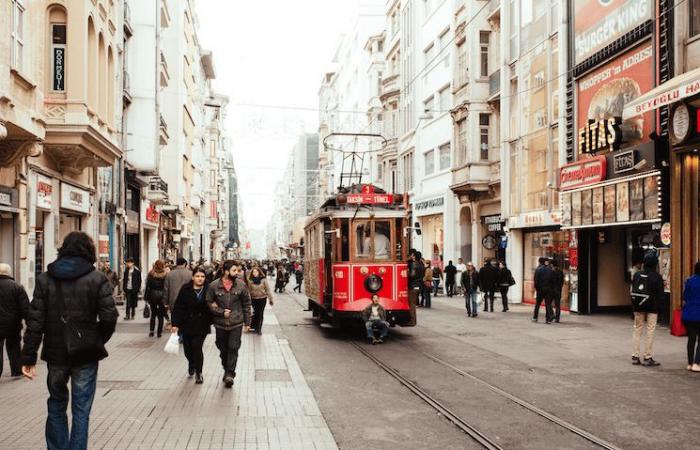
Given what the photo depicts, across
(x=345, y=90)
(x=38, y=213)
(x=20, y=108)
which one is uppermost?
(x=345, y=90)

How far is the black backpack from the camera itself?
1241 cm

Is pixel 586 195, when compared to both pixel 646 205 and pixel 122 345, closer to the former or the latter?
pixel 646 205

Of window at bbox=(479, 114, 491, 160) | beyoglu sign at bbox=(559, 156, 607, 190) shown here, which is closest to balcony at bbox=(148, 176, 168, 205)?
window at bbox=(479, 114, 491, 160)

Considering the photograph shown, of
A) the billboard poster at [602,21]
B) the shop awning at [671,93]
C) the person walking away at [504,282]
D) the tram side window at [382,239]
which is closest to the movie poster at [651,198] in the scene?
the shop awning at [671,93]

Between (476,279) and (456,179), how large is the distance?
1198 centimetres

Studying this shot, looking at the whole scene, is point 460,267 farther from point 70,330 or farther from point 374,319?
point 70,330

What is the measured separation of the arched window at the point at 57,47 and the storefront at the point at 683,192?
13.6 meters

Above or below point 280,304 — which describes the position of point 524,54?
above

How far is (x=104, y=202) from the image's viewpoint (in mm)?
26469

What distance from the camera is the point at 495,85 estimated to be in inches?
1244

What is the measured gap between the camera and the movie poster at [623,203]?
64.3ft

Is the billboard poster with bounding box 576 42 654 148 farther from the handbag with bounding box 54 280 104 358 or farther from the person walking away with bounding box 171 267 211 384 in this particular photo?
the handbag with bounding box 54 280 104 358

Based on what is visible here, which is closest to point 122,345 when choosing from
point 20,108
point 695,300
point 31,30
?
point 20,108

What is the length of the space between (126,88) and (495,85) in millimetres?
15160
